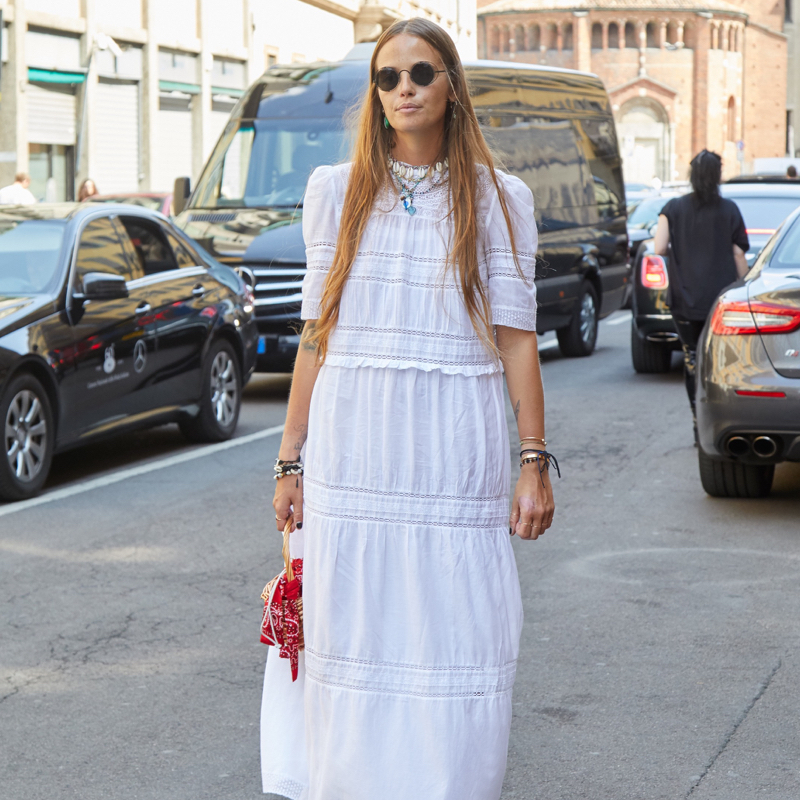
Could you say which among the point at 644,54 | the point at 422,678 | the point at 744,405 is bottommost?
the point at 422,678

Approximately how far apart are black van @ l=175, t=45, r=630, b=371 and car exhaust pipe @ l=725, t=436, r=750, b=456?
456 cm

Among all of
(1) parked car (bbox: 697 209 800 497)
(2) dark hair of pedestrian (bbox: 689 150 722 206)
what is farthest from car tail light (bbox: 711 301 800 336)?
(2) dark hair of pedestrian (bbox: 689 150 722 206)

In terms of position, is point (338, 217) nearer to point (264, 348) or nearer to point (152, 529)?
point (152, 529)

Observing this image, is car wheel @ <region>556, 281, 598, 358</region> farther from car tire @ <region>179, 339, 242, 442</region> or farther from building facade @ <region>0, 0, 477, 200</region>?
building facade @ <region>0, 0, 477, 200</region>

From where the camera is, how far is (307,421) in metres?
3.25

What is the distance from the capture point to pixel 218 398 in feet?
33.4

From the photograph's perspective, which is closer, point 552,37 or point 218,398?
point 218,398

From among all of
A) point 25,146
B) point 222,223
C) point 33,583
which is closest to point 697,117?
point 25,146

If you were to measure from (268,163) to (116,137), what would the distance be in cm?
1553

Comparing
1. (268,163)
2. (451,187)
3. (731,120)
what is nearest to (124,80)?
(268,163)

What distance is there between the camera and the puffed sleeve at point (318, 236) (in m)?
3.18

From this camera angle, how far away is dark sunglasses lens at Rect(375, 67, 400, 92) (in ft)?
10.4

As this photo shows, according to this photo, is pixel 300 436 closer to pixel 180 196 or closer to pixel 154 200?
pixel 180 196

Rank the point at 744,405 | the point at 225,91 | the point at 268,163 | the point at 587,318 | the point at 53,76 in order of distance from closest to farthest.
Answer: the point at 744,405, the point at 268,163, the point at 587,318, the point at 53,76, the point at 225,91
